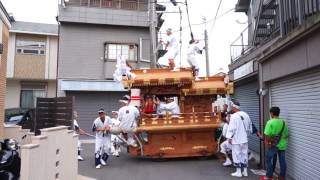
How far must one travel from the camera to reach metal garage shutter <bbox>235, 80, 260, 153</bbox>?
13.7m

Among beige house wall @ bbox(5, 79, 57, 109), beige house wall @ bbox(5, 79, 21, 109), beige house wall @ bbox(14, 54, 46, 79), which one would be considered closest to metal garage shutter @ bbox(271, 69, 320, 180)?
beige house wall @ bbox(14, 54, 46, 79)

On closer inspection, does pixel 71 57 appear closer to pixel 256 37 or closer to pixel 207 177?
pixel 256 37

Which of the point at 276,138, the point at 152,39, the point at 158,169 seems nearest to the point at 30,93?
the point at 152,39

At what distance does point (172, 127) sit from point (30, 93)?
17.6 meters

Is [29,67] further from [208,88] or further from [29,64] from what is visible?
[208,88]

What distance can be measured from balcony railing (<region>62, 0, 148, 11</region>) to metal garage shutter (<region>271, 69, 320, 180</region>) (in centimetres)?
1630

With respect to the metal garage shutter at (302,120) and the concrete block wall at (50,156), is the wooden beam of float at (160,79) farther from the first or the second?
the metal garage shutter at (302,120)

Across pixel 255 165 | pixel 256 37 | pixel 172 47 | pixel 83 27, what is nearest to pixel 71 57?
pixel 83 27

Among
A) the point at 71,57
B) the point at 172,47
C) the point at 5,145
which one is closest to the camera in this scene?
the point at 5,145

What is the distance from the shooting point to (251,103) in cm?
1445

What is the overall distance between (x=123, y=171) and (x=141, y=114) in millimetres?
2546

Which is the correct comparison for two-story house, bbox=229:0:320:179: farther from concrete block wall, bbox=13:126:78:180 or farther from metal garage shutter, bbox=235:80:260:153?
concrete block wall, bbox=13:126:78:180

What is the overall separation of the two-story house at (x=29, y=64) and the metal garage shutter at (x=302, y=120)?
810 inches

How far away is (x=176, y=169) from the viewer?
37.3 ft
